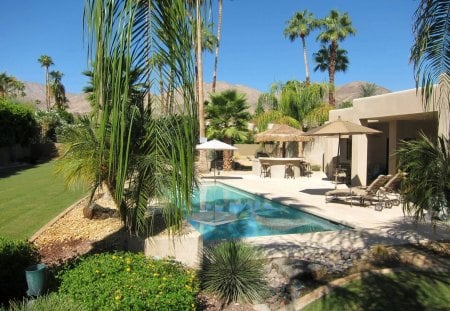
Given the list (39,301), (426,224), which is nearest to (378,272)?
(426,224)

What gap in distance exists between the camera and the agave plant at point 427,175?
679 centimetres

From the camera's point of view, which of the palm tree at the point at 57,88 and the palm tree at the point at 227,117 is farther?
the palm tree at the point at 57,88

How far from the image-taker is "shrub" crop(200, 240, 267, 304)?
19.0ft

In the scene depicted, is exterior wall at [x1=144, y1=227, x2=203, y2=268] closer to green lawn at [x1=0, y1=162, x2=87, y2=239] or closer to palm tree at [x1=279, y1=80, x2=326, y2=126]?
green lawn at [x1=0, y1=162, x2=87, y2=239]

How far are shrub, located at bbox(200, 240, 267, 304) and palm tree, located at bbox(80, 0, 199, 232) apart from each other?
2.18m

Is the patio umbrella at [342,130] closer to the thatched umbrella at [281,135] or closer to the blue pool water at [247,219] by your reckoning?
the blue pool water at [247,219]

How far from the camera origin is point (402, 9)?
6727mm

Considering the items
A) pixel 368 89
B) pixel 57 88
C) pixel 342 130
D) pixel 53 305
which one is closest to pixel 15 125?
pixel 342 130

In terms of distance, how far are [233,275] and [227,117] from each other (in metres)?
22.2

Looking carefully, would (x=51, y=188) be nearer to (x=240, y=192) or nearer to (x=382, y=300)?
(x=240, y=192)

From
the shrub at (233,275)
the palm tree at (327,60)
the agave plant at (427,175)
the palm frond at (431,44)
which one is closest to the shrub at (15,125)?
the shrub at (233,275)

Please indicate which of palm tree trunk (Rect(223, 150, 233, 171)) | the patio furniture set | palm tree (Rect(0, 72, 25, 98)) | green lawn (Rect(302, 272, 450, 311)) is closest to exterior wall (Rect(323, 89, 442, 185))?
the patio furniture set

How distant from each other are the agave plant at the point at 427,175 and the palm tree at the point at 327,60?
39375mm

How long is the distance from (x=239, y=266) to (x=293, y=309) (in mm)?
1032
